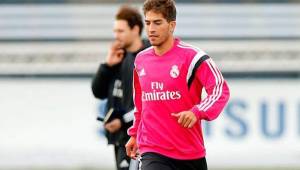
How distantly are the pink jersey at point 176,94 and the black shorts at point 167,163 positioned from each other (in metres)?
0.03

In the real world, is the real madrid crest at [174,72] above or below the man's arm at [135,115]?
above

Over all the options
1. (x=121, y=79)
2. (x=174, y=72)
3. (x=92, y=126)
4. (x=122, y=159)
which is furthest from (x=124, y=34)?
(x=92, y=126)

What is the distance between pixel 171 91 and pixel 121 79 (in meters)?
1.62

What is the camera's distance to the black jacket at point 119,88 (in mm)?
9273

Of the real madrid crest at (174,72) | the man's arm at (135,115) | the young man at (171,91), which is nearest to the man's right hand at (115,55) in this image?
the man's arm at (135,115)

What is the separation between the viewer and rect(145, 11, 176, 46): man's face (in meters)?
7.80

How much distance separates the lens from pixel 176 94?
25.5ft

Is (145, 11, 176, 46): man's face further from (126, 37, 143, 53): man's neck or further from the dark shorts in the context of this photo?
the dark shorts

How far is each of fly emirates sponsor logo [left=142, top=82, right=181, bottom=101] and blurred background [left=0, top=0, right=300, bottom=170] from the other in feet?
26.6

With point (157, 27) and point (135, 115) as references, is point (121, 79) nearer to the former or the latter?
point (135, 115)

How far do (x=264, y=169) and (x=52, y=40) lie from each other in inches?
129

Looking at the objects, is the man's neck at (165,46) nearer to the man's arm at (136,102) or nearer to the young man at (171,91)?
the young man at (171,91)

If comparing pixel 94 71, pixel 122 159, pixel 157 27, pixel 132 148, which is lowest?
pixel 94 71

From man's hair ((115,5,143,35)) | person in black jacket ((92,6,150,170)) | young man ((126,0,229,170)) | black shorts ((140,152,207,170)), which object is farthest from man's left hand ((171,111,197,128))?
man's hair ((115,5,143,35))
